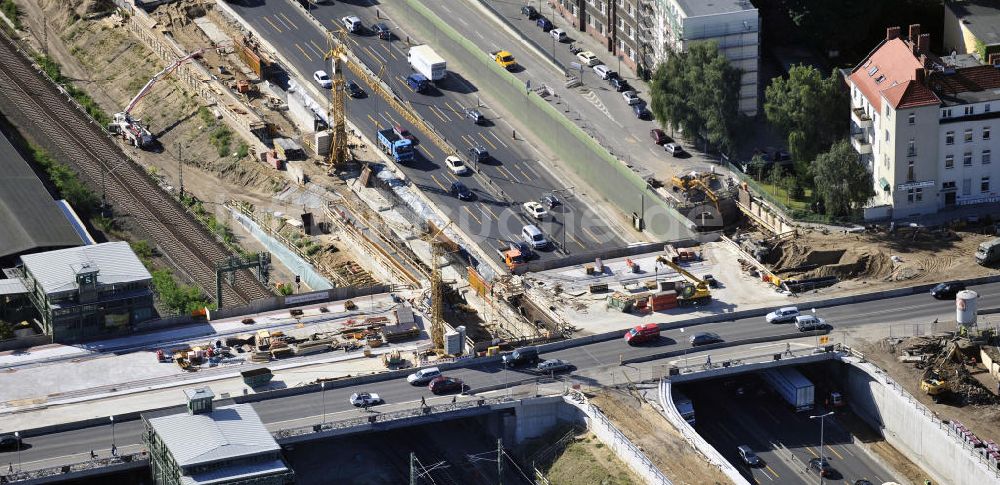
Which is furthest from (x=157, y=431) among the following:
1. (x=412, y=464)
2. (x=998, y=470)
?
(x=998, y=470)

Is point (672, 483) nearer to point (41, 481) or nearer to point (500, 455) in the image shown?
point (500, 455)

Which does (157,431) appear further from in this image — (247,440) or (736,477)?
(736,477)

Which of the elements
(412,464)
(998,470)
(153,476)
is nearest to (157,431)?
(153,476)

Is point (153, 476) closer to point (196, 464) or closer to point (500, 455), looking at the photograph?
point (196, 464)

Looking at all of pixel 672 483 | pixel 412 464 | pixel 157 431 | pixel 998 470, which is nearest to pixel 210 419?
pixel 157 431

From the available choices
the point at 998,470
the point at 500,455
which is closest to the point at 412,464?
the point at 500,455

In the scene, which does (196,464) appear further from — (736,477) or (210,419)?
(736,477)
